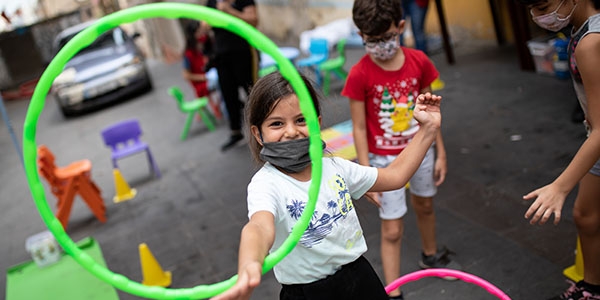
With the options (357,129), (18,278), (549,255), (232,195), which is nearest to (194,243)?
(232,195)

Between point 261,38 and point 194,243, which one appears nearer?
point 261,38

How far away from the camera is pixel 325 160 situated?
2322 millimetres

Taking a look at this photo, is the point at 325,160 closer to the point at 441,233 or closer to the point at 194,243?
the point at 441,233

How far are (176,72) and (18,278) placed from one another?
1245 centimetres

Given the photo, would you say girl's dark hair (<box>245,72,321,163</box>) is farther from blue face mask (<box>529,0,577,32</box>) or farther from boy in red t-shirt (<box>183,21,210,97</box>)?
boy in red t-shirt (<box>183,21,210,97</box>)

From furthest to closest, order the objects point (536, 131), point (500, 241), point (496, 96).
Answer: point (496, 96), point (536, 131), point (500, 241)

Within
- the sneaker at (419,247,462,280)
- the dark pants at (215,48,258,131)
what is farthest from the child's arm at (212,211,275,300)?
the dark pants at (215,48,258,131)

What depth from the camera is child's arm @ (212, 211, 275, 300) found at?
1.53 meters

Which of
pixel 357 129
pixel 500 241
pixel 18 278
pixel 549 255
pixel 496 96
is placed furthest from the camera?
pixel 496 96

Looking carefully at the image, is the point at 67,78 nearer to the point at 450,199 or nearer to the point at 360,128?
the point at 450,199

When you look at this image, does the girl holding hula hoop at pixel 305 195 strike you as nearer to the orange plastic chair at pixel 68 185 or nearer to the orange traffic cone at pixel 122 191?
the orange plastic chair at pixel 68 185

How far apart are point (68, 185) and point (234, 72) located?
2.45 metres

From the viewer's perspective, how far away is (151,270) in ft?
14.9

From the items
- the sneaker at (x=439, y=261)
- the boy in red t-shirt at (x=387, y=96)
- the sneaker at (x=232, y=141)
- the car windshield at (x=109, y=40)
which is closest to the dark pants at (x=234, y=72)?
the sneaker at (x=232, y=141)
